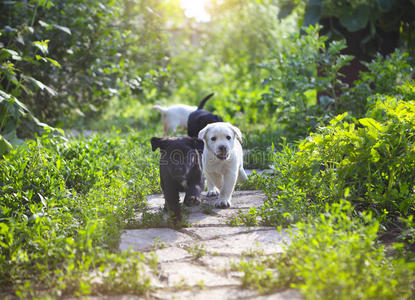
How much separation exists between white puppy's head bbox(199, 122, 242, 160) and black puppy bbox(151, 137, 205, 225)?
204mm

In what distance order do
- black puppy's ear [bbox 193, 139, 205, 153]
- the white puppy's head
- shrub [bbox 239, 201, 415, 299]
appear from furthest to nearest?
the white puppy's head < black puppy's ear [bbox 193, 139, 205, 153] < shrub [bbox 239, 201, 415, 299]

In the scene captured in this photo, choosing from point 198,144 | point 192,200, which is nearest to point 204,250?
point 192,200

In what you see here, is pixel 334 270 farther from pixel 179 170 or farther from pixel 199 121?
pixel 199 121

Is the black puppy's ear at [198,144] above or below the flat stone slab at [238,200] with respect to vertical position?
above

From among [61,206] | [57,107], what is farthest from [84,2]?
[61,206]

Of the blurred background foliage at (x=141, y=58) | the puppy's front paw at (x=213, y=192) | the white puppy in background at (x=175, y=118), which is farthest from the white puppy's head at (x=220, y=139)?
the white puppy in background at (x=175, y=118)

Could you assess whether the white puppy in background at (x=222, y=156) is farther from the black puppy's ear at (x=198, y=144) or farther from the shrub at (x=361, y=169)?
the shrub at (x=361, y=169)

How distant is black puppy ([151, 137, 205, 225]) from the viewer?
3.65 m

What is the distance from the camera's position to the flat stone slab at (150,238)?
10.2 ft

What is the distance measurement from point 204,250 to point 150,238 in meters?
0.51

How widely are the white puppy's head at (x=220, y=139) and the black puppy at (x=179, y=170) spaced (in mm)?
204

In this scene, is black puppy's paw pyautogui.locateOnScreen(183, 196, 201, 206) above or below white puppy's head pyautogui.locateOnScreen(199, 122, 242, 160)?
below

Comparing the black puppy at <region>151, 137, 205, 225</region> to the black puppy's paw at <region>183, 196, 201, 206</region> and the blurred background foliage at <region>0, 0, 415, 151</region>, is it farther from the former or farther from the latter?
the blurred background foliage at <region>0, 0, 415, 151</region>

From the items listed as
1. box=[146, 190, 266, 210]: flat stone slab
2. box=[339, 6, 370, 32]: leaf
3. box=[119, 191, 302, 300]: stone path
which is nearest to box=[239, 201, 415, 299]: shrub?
box=[119, 191, 302, 300]: stone path
